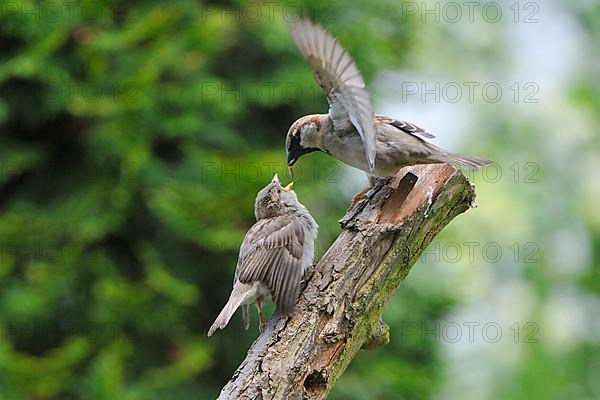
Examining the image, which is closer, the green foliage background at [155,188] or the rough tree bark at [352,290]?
the rough tree bark at [352,290]

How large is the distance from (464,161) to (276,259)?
100cm

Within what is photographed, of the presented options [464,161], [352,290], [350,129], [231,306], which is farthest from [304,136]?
[352,290]

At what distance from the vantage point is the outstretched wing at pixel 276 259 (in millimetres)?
3779

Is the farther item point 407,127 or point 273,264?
point 407,127

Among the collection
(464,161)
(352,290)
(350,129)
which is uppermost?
(350,129)

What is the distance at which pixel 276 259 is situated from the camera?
4098 mm

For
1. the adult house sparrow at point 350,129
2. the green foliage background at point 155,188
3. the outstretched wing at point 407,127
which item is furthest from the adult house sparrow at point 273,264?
the green foliage background at point 155,188

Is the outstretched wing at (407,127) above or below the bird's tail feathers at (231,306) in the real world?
above

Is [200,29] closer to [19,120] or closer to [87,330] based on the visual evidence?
[19,120]

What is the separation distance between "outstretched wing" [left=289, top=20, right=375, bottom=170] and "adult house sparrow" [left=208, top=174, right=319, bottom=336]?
50 centimetres

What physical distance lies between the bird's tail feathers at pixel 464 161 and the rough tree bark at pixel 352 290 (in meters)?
0.08

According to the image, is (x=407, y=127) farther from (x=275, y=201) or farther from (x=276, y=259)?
(x=276, y=259)

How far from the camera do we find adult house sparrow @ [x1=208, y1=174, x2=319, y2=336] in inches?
150

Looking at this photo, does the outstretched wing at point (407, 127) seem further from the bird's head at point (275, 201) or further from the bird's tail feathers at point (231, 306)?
the bird's tail feathers at point (231, 306)
